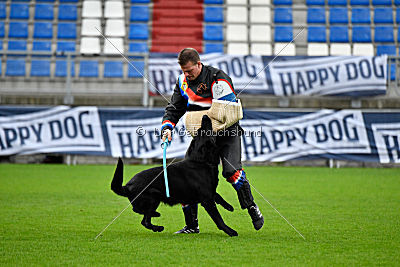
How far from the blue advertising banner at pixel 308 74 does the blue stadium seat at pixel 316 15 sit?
3.66m

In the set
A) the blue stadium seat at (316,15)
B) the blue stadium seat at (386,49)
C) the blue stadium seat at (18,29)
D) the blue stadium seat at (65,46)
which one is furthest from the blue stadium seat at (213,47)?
the blue stadium seat at (18,29)

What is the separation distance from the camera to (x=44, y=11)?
1909 cm

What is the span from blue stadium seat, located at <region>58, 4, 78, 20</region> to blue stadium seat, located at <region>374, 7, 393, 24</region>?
34.4ft

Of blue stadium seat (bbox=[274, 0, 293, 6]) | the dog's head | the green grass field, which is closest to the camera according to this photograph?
the green grass field

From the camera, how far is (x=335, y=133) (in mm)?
14438

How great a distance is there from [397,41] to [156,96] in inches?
340

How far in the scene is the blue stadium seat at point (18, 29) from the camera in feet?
60.8

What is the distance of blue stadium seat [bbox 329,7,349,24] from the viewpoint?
19.1 m

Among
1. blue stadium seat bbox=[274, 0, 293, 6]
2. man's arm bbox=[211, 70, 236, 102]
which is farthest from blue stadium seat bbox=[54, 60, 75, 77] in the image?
man's arm bbox=[211, 70, 236, 102]

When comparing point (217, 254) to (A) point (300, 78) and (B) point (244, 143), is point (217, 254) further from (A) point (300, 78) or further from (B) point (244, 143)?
(A) point (300, 78)

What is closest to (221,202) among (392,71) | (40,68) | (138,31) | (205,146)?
(205,146)

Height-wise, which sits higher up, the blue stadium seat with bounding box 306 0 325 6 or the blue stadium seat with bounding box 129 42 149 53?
the blue stadium seat with bounding box 306 0 325 6

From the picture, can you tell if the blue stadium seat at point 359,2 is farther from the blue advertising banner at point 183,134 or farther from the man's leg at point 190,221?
the man's leg at point 190,221

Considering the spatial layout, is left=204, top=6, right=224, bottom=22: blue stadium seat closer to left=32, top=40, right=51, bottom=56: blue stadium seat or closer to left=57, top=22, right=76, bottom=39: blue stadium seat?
left=57, top=22, right=76, bottom=39: blue stadium seat
